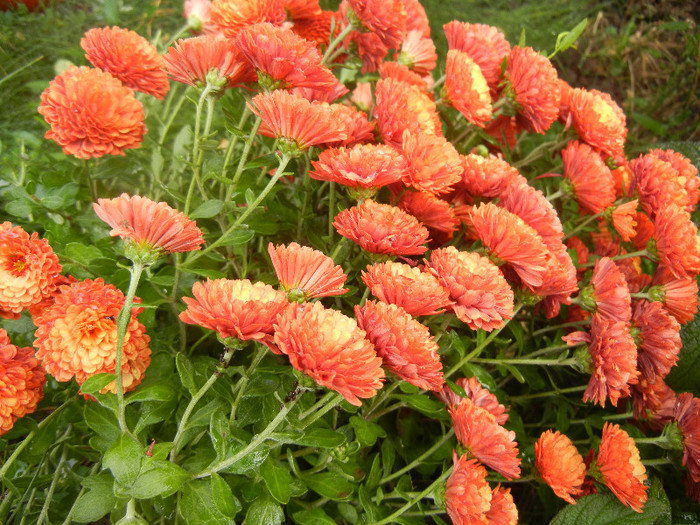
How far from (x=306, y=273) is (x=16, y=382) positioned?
41cm

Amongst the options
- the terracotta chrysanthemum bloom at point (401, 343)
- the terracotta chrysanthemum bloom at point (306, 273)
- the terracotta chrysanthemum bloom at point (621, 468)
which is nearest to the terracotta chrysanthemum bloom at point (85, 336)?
the terracotta chrysanthemum bloom at point (306, 273)

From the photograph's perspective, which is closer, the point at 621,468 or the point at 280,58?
the point at 280,58

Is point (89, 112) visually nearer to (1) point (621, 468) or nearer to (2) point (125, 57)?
(2) point (125, 57)

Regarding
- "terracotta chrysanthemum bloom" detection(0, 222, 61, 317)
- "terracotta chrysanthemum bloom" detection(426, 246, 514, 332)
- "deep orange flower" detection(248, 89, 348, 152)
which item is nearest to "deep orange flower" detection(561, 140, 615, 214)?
"terracotta chrysanthemum bloom" detection(426, 246, 514, 332)

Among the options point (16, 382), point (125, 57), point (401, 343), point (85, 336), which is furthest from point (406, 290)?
point (125, 57)

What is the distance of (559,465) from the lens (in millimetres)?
832

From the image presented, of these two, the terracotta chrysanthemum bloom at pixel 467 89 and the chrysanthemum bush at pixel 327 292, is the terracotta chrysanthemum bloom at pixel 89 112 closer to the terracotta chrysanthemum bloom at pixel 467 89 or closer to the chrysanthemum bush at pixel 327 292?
the chrysanthemum bush at pixel 327 292

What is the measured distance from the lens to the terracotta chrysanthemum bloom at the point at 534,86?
100 cm

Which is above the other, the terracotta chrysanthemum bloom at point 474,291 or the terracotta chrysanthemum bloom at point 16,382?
the terracotta chrysanthemum bloom at point 474,291

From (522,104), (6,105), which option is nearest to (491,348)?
(522,104)

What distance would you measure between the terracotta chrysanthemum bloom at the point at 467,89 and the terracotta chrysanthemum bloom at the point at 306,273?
48 centimetres

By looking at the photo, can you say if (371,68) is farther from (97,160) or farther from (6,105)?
(6,105)

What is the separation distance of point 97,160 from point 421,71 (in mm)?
715

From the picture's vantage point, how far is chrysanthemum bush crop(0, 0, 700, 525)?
2.11 ft
